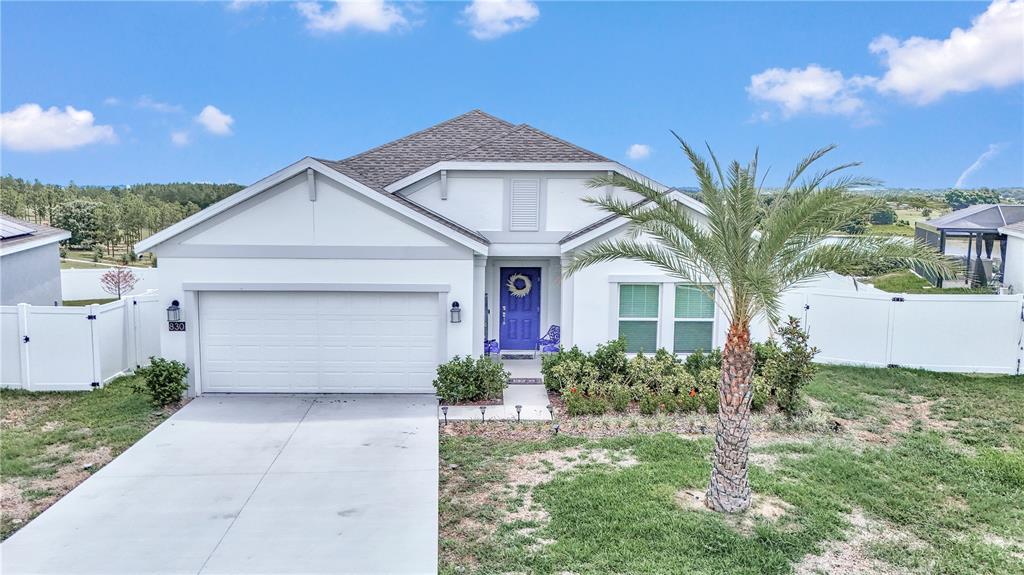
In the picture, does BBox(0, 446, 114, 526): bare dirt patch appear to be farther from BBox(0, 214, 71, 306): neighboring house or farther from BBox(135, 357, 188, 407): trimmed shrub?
BBox(0, 214, 71, 306): neighboring house

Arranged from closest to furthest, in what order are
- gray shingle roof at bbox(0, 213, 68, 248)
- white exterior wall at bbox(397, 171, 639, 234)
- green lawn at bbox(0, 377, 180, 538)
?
green lawn at bbox(0, 377, 180, 538) → white exterior wall at bbox(397, 171, 639, 234) → gray shingle roof at bbox(0, 213, 68, 248)

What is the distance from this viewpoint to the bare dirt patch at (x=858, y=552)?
5875mm

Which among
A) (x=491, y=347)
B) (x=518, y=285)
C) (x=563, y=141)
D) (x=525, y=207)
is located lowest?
(x=491, y=347)

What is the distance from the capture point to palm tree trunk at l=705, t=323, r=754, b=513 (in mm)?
6910

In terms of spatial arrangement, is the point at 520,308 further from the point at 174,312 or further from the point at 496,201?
the point at 174,312

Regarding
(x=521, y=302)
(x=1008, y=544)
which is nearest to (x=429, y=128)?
(x=521, y=302)

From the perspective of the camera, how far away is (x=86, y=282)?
24000 millimetres

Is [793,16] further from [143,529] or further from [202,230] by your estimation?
Result: [143,529]

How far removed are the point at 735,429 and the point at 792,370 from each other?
3.81 metres

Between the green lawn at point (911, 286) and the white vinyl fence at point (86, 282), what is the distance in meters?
25.9

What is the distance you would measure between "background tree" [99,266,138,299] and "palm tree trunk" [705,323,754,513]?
20.9 m

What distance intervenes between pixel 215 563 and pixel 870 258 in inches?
286

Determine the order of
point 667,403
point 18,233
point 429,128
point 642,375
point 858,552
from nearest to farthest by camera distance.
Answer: point 858,552 < point 667,403 < point 642,375 < point 18,233 < point 429,128

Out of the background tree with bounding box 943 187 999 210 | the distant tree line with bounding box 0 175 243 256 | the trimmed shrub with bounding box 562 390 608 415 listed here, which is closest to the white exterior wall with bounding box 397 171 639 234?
the trimmed shrub with bounding box 562 390 608 415
